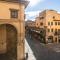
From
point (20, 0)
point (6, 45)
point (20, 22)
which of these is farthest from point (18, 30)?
point (20, 0)

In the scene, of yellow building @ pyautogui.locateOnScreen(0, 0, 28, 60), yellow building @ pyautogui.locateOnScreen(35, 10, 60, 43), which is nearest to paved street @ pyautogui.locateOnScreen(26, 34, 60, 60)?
yellow building @ pyautogui.locateOnScreen(0, 0, 28, 60)

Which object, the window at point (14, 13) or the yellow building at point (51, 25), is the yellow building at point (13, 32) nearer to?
the window at point (14, 13)

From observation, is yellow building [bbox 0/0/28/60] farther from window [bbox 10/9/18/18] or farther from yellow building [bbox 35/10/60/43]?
yellow building [bbox 35/10/60/43]

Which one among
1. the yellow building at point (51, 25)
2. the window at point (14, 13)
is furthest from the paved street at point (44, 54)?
the yellow building at point (51, 25)

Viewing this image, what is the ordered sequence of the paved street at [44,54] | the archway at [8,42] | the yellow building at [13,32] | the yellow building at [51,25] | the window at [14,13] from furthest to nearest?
the yellow building at [51,25] < the paved street at [44,54] < the archway at [8,42] < the window at [14,13] < the yellow building at [13,32]

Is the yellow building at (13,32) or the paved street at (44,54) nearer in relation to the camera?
the yellow building at (13,32)

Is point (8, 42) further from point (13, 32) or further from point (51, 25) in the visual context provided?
point (51, 25)

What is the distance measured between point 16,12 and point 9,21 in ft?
5.90

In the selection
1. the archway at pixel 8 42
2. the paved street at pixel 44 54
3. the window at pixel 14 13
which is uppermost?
the window at pixel 14 13

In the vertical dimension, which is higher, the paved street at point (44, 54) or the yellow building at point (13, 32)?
the yellow building at point (13, 32)

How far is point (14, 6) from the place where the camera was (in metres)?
23.6

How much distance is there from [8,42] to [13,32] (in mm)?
1616

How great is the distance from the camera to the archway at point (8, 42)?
23766 millimetres

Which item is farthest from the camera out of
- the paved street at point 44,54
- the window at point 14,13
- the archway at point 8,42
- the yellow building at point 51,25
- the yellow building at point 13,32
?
the yellow building at point 51,25
